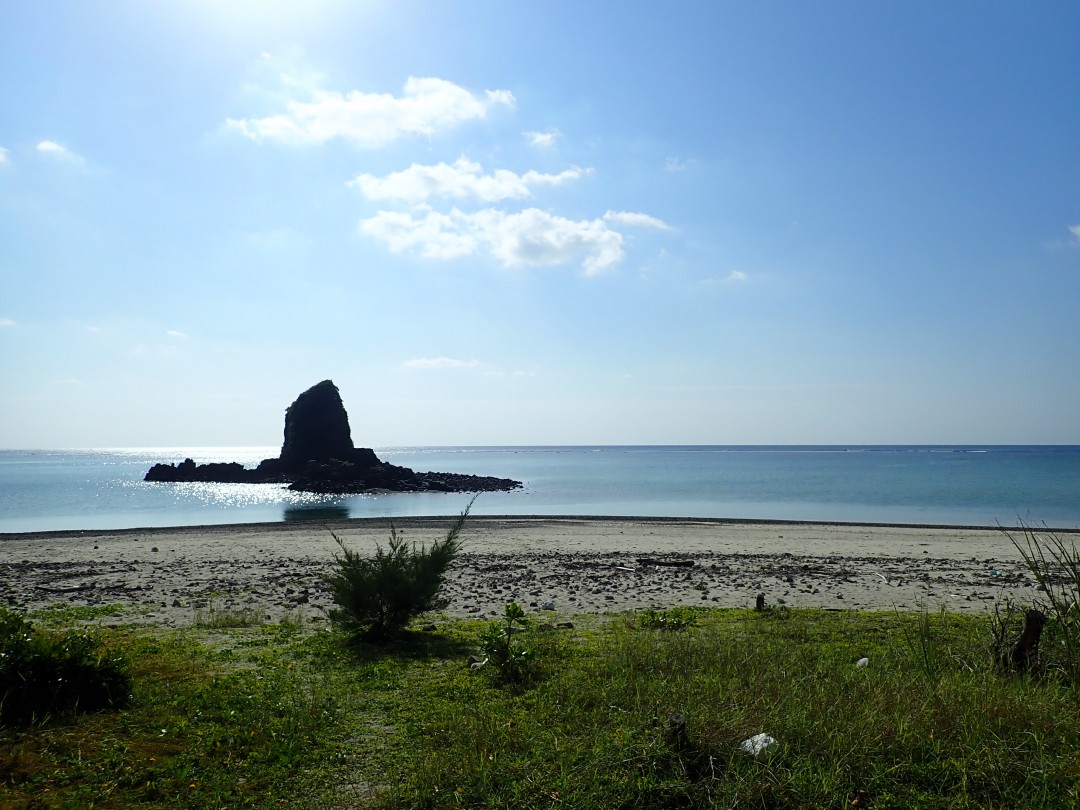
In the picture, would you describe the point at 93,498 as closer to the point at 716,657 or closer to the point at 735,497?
the point at 735,497

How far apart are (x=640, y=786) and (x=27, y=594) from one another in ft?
51.1

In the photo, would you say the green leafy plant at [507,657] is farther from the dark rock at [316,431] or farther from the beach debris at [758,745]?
the dark rock at [316,431]

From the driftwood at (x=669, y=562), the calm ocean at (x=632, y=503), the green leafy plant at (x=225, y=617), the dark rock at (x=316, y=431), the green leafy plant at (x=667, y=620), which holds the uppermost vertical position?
the dark rock at (x=316, y=431)

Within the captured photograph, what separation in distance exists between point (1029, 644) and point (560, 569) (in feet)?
43.0

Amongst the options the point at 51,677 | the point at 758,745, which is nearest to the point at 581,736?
the point at 758,745

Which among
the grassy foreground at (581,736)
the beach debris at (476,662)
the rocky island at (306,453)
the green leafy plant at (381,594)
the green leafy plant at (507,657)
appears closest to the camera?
the grassy foreground at (581,736)

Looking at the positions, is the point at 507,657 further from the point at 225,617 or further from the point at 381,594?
the point at 225,617

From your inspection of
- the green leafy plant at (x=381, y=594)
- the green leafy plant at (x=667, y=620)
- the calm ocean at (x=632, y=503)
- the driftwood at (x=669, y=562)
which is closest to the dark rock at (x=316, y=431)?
the calm ocean at (x=632, y=503)

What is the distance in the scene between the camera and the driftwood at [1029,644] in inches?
266

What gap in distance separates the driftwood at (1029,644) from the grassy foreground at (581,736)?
30cm

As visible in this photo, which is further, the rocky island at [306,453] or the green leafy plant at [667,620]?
the rocky island at [306,453]

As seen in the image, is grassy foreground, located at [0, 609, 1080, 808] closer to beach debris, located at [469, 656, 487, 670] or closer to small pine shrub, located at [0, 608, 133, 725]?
beach debris, located at [469, 656, 487, 670]

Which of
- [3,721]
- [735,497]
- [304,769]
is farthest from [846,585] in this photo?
[735,497]

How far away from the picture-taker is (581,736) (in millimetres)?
5426
